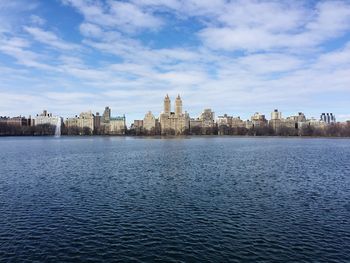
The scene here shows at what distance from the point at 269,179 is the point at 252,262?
84.4ft

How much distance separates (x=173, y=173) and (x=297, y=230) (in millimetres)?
26538

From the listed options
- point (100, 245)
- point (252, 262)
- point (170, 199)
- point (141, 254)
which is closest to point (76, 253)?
point (100, 245)

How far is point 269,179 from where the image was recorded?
41.8 metres

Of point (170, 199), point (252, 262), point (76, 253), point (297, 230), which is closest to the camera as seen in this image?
point (252, 262)

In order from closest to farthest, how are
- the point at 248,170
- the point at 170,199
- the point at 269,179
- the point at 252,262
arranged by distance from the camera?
the point at 252,262 → the point at 170,199 → the point at 269,179 → the point at 248,170

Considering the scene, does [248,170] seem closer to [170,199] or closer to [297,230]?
[170,199]

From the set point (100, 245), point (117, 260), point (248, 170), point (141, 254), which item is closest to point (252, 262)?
point (141, 254)

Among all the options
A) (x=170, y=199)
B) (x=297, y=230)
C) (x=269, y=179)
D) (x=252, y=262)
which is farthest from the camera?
(x=269, y=179)

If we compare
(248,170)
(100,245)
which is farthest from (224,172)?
(100,245)

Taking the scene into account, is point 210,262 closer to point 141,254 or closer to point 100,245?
point 141,254

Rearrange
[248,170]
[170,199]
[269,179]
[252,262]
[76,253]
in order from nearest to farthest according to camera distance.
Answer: [252,262] < [76,253] < [170,199] < [269,179] < [248,170]

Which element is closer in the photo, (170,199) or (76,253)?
(76,253)

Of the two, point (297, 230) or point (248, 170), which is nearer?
point (297, 230)

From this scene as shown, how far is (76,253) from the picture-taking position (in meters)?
18.5
